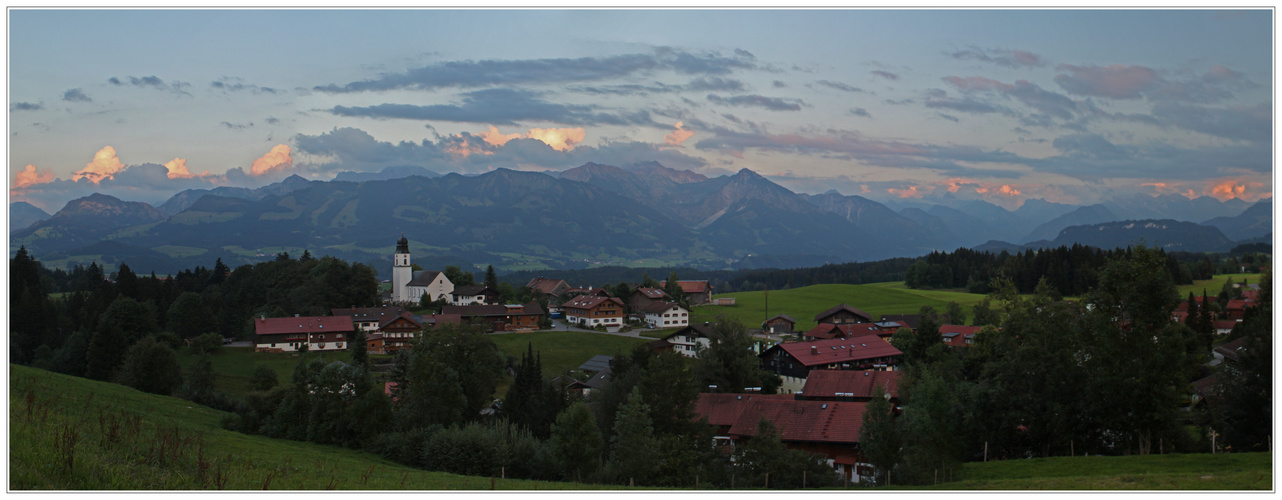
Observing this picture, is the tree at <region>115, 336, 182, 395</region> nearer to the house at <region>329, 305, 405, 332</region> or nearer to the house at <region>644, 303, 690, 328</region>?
the house at <region>329, 305, 405, 332</region>

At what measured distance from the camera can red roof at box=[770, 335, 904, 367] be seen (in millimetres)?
42656

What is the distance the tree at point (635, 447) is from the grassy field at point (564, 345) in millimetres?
25314

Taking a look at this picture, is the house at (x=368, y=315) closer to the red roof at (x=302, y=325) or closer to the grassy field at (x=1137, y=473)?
the red roof at (x=302, y=325)

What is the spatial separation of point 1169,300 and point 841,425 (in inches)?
413

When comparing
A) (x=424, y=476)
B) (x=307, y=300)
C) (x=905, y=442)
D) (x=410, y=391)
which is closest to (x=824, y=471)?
(x=905, y=442)

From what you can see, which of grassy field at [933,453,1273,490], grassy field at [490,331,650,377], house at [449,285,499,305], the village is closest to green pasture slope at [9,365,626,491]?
grassy field at [933,453,1273,490]

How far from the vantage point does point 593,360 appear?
151ft

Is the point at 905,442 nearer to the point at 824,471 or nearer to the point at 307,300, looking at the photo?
the point at 824,471

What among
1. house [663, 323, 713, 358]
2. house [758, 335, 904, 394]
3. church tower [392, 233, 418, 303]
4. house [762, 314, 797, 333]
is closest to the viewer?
house [758, 335, 904, 394]

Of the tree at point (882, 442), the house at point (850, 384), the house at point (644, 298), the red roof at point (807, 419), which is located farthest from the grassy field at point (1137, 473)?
the house at point (644, 298)

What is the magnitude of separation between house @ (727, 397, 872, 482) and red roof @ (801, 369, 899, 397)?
286cm

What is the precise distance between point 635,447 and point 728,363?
748 inches

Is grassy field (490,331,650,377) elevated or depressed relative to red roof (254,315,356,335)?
depressed

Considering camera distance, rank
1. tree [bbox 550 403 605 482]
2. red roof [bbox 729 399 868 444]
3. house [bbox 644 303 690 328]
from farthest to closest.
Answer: house [bbox 644 303 690 328], red roof [bbox 729 399 868 444], tree [bbox 550 403 605 482]
